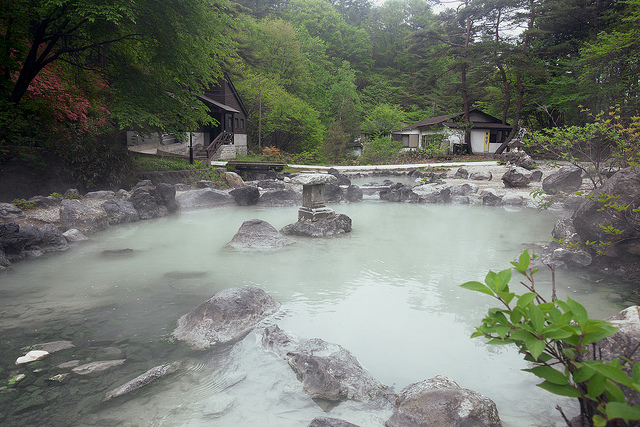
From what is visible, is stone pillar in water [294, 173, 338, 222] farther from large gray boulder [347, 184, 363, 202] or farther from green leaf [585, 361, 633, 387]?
green leaf [585, 361, 633, 387]

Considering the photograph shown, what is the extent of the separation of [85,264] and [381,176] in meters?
20.1

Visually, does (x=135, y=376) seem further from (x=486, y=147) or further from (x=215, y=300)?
(x=486, y=147)

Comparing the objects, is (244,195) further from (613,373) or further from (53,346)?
(613,373)

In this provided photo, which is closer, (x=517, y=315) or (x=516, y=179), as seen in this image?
(x=517, y=315)

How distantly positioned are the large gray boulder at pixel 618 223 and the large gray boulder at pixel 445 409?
4.61m

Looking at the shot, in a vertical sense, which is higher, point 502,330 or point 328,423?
point 502,330

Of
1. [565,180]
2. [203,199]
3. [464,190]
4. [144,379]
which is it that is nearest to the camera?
[144,379]

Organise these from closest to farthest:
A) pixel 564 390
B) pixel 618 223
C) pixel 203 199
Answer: pixel 564 390 < pixel 618 223 < pixel 203 199

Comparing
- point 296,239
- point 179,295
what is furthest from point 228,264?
point 296,239

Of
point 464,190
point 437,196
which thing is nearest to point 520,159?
point 464,190

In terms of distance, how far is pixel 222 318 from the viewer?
476cm

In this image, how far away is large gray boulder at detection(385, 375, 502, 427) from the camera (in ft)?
9.87

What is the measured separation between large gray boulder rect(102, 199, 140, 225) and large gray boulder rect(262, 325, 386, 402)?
8.56 meters

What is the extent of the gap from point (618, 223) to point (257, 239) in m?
7.09
